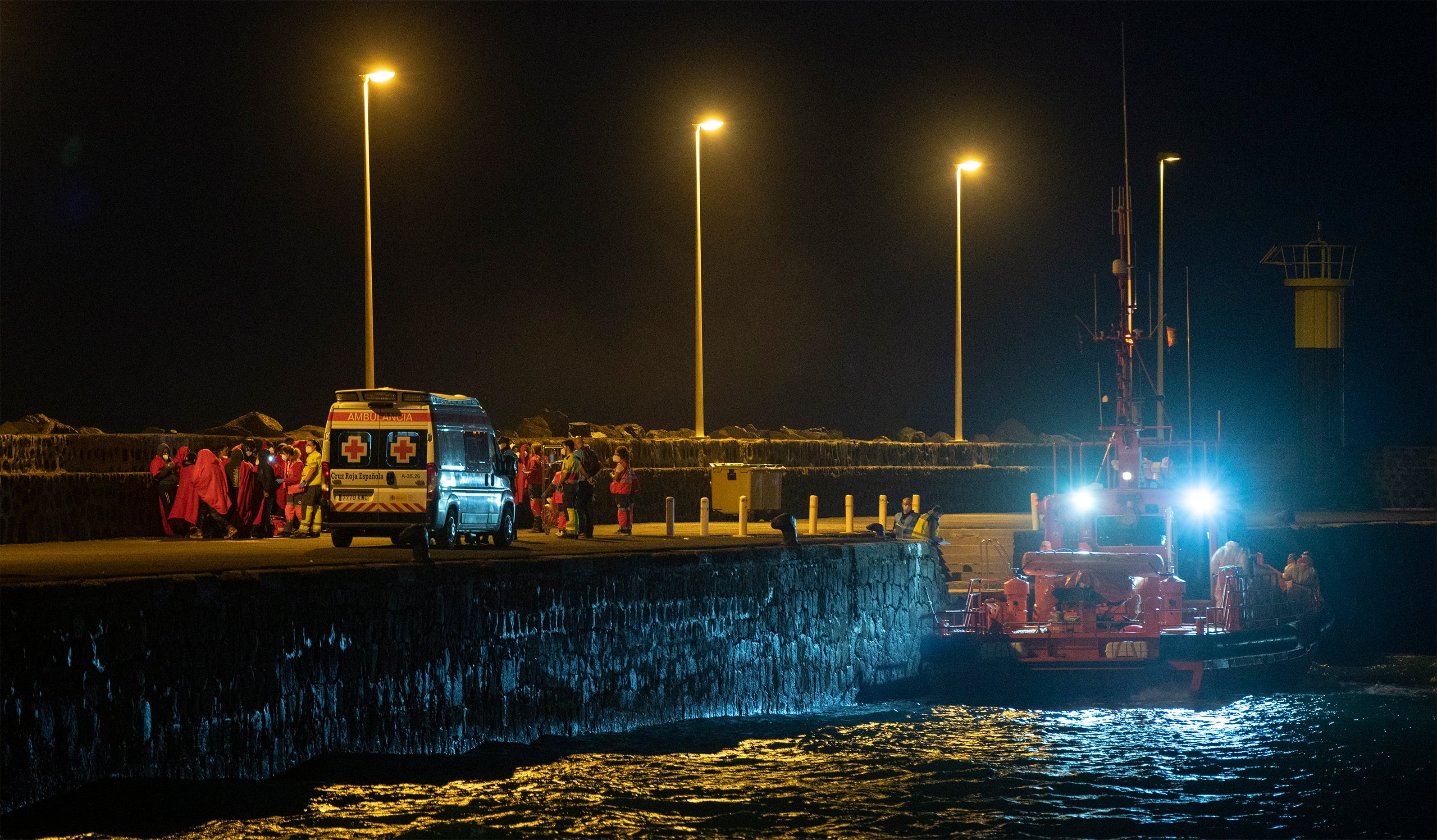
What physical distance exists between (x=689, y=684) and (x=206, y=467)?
8611mm

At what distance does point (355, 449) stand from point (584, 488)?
524cm

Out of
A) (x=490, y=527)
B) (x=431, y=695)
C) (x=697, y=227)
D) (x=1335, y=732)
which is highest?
(x=697, y=227)

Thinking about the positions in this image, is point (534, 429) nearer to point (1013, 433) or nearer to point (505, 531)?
point (505, 531)

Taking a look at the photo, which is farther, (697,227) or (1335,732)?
(697,227)

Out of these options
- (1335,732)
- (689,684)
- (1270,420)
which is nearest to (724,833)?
(689,684)

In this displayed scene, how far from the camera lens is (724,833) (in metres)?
14.6

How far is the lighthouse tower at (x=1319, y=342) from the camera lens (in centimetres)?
4781

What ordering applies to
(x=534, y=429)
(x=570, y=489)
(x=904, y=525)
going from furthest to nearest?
1. (x=534, y=429)
2. (x=904, y=525)
3. (x=570, y=489)

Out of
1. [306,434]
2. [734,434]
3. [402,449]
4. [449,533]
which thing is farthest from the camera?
[734,434]

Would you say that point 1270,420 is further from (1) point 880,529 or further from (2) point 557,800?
(2) point 557,800

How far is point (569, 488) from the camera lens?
83.1 ft

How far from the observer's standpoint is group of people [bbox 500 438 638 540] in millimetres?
25219

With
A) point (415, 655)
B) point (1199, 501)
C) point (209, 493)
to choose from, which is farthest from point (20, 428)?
point (1199, 501)

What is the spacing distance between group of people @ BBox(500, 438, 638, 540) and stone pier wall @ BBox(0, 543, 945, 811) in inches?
172
